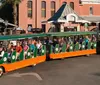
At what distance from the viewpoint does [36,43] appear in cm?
2297

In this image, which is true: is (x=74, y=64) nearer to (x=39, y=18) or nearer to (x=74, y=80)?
(x=74, y=80)

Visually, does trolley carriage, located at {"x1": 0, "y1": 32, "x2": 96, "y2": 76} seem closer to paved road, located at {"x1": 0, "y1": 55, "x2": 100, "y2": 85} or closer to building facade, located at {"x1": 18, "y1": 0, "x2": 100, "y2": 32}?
paved road, located at {"x1": 0, "y1": 55, "x2": 100, "y2": 85}

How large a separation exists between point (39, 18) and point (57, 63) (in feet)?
118

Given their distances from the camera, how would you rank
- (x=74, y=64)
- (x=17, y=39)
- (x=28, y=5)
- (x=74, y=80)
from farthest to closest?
(x=28, y=5)
(x=74, y=64)
(x=17, y=39)
(x=74, y=80)

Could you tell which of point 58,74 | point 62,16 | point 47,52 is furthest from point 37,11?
point 58,74

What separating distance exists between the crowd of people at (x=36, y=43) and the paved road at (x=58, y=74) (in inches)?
48.3

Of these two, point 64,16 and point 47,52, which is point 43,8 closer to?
point 64,16

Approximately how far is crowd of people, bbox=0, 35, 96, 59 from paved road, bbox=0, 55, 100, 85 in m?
1.23

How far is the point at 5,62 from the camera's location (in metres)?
18.7

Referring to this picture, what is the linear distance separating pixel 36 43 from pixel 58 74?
4.63 metres

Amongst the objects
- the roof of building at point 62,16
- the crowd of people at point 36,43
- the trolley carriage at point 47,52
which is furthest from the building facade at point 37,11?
the trolley carriage at point 47,52

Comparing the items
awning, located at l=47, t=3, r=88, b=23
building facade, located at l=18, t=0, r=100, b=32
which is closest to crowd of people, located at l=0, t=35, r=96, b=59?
awning, located at l=47, t=3, r=88, b=23

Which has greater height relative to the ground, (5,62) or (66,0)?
(66,0)

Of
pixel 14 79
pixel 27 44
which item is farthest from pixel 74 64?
pixel 14 79
